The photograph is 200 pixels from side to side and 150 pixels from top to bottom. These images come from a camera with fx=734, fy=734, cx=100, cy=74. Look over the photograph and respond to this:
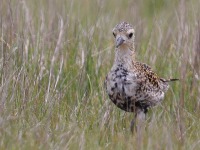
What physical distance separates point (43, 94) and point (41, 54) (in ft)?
2.36

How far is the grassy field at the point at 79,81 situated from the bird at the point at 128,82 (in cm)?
14

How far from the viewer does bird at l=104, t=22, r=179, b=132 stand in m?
6.22

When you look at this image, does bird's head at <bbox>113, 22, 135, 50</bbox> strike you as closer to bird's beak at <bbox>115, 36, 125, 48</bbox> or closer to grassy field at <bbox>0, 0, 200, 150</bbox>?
bird's beak at <bbox>115, 36, 125, 48</bbox>

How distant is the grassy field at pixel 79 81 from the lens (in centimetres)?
536

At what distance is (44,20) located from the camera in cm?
784

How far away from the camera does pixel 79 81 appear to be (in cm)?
705

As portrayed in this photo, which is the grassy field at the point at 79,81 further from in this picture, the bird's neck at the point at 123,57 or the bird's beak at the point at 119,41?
the bird's beak at the point at 119,41

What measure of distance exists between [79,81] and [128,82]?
0.91 m

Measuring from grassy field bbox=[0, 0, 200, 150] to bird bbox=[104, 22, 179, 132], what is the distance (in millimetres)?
137

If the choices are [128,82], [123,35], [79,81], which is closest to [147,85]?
[128,82]

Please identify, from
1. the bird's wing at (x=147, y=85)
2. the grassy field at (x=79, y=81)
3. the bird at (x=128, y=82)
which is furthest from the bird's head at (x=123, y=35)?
the grassy field at (x=79, y=81)

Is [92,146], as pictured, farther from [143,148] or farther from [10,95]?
[10,95]

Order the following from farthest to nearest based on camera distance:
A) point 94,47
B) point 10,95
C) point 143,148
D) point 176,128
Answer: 1. point 94,47
2. point 10,95
3. point 176,128
4. point 143,148

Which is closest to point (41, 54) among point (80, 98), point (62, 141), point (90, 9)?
point (80, 98)
